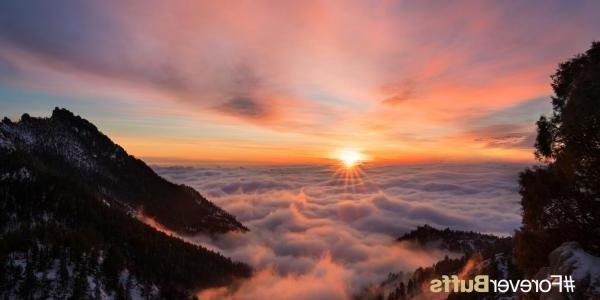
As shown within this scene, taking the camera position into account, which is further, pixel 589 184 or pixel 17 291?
pixel 17 291

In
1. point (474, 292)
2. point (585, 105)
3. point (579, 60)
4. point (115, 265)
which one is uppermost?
point (579, 60)

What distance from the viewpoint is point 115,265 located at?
161500 millimetres

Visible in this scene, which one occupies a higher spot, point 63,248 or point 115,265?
point 63,248

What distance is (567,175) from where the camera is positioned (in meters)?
26.8

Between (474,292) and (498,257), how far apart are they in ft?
55.7

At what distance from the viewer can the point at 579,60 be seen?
29.9 metres

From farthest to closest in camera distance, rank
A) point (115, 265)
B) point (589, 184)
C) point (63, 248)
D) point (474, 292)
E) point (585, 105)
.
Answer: point (115, 265), point (63, 248), point (474, 292), point (589, 184), point (585, 105)

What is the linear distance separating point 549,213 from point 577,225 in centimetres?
218

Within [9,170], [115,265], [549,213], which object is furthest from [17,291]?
[549,213]

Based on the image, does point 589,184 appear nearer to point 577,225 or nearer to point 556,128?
point 577,225

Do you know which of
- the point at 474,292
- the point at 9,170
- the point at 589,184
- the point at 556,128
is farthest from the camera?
the point at 9,170

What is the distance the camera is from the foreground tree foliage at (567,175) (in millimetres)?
24375

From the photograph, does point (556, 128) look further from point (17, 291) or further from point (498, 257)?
point (17, 291)

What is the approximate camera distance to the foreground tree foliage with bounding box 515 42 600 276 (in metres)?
24.4
